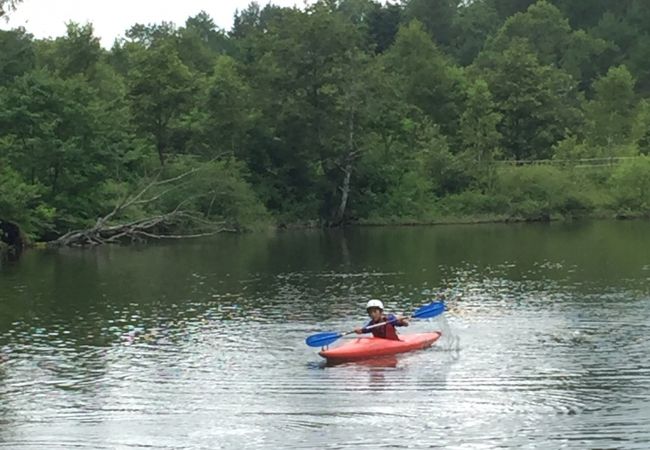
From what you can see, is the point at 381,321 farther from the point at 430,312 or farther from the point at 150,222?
the point at 150,222

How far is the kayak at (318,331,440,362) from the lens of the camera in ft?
76.8

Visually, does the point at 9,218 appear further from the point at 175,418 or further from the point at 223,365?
the point at 175,418

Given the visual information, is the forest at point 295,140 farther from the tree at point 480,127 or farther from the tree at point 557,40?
the tree at point 557,40

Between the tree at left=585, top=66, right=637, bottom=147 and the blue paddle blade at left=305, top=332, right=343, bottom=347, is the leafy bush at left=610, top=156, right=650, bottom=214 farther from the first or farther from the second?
the blue paddle blade at left=305, top=332, right=343, bottom=347

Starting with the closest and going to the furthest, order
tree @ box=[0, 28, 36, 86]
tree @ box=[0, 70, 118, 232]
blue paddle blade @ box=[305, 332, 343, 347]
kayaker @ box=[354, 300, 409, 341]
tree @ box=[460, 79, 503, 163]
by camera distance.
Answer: blue paddle blade @ box=[305, 332, 343, 347] → kayaker @ box=[354, 300, 409, 341] → tree @ box=[0, 70, 118, 232] → tree @ box=[0, 28, 36, 86] → tree @ box=[460, 79, 503, 163]

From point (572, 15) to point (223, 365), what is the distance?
122 meters

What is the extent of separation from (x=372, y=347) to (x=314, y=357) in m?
1.33

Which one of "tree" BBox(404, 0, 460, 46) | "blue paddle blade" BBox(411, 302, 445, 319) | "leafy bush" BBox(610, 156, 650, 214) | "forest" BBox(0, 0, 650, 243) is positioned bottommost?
"blue paddle blade" BBox(411, 302, 445, 319)

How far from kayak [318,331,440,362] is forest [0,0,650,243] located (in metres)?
34.2

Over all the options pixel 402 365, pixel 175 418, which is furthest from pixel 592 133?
pixel 175 418

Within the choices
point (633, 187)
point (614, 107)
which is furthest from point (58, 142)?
point (614, 107)

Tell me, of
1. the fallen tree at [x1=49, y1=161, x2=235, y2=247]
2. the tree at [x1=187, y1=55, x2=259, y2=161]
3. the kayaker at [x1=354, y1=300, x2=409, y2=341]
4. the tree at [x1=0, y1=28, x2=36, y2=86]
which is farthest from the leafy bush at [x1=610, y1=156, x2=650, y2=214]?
the kayaker at [x1=354, y1=300, x2=409, y2=341]

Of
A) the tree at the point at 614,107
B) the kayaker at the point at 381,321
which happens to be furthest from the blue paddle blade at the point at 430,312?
the tree at the point at 614,107

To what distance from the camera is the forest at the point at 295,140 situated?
60.7m
